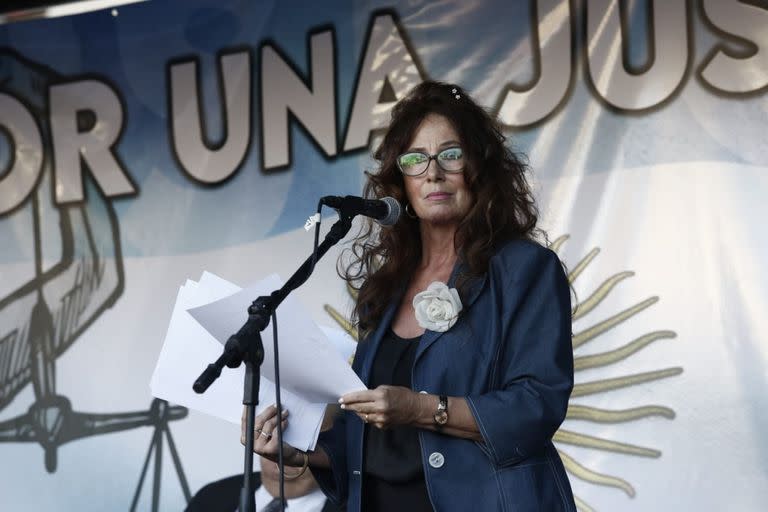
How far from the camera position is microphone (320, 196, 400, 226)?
1.99 m

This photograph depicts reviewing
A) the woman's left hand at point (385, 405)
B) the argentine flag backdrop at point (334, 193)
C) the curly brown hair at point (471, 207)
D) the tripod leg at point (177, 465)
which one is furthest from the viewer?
the tripod leg at point (177, 465)

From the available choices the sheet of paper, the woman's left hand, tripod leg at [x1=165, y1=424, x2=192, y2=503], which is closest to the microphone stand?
the sheet of paper

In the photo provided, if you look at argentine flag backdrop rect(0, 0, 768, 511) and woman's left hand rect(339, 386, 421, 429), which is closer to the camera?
woman's left hand rect(339, 386, 421, 429)

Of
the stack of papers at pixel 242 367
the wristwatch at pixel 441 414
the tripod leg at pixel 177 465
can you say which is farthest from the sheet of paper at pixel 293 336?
the tripod leg at pixel 177 465

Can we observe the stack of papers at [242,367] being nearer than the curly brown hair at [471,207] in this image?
Yes

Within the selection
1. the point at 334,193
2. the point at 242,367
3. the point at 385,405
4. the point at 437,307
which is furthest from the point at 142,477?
the point at 385,405

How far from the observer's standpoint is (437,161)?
7.62 ft

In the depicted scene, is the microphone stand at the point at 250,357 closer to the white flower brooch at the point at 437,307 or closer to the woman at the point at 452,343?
the woman at the point at 452,343

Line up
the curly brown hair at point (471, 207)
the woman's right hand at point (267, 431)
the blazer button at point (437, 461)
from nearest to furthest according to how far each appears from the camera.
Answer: the blazer button at point (437, 461) → the woman's right hand at point (267, 431) → the curly brown hair at point (471, 207)

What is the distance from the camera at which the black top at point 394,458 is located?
2126mm

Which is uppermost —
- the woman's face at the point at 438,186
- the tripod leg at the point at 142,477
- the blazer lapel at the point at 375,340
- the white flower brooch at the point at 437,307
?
the woman's face at the point at 438,186

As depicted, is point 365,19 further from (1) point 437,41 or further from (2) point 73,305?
(2) point 73,305

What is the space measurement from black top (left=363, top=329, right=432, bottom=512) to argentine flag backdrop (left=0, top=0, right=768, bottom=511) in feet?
5.44

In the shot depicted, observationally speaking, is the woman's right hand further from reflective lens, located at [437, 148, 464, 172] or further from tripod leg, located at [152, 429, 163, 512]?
tripod leg, located at [152, 429, 163, 512]
